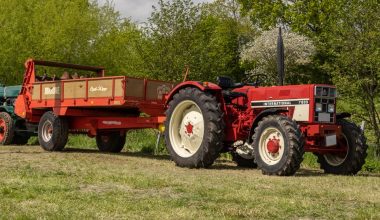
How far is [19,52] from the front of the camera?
2770 centimetres

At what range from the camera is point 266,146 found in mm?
9414

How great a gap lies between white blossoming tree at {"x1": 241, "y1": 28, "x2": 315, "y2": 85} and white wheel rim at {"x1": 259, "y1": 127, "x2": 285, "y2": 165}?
2297 centimetres

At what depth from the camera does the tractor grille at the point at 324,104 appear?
948 centimetres

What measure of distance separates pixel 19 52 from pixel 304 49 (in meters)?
15.5

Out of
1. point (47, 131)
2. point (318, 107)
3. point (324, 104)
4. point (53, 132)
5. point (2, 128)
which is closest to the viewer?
point (318, 107)

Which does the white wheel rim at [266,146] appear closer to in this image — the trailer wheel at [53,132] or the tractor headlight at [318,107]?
the tractor headlight at [318,107]

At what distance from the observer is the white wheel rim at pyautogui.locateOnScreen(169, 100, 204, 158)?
10656 mm

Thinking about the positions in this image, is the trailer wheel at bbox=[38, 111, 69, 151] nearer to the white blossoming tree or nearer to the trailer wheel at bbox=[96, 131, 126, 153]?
the trailer wheel at bbox=[96, 131, 126, 153]

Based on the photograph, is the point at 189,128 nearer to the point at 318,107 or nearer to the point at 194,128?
the point at 194,128

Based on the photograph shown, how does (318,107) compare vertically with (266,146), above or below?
above

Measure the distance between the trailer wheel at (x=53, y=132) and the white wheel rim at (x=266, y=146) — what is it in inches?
247

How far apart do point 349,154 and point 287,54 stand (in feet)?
77.9

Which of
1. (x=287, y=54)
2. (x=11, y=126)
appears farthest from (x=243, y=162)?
(x=287, y=54)

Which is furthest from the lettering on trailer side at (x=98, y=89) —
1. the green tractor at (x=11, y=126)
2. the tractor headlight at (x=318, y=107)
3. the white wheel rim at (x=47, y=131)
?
the tractor headlight at (x=318, y=107)
